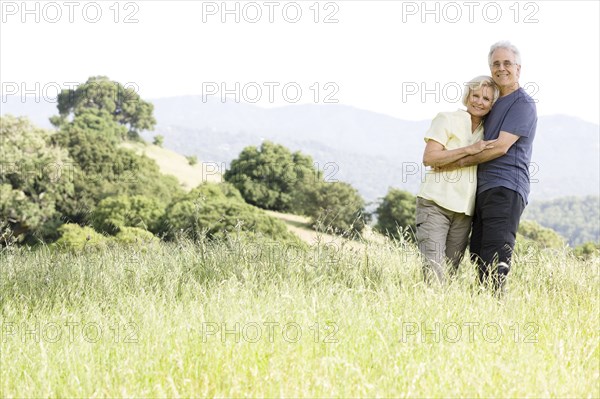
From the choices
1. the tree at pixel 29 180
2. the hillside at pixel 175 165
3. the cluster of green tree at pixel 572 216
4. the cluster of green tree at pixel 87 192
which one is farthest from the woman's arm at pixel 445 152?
the cluster of green tree at pixel 572 216

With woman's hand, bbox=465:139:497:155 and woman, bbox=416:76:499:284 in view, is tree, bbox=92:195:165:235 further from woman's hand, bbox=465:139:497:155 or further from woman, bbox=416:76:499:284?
woman's hand, bbox=465:139:497:155

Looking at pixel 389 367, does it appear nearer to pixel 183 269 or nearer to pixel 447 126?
pixel 447 126

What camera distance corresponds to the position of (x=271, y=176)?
6200cm

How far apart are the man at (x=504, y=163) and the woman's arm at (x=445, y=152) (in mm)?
53

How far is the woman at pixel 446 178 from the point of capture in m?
4.96

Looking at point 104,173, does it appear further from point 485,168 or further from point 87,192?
point 485,168

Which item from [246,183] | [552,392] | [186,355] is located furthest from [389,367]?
[246,183]

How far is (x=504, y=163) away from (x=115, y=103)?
92.4m

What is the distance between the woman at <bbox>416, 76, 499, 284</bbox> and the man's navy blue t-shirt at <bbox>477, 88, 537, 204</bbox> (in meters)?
0.10

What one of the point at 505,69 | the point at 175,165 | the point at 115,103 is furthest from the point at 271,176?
the point at 505,69

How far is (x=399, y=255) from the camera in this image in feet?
20.5

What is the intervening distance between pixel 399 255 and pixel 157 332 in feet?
9.25

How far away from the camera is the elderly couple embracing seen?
4855mm

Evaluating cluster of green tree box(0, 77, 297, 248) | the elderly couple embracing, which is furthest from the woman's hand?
cluster of green tree box(0, 77, 297, 248)
